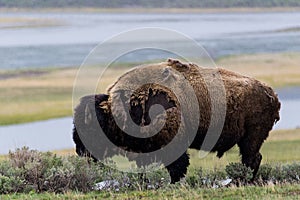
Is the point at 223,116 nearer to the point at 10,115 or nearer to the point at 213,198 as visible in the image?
the point at 213,198

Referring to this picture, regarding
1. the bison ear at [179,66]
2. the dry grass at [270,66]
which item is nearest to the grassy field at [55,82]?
the dry grass at [270,66]

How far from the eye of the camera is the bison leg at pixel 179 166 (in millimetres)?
11742

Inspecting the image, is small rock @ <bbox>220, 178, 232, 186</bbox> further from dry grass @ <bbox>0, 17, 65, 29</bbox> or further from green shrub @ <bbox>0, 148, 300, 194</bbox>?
dry grass @ <bbox>0, 17, 65, 29</bbox>

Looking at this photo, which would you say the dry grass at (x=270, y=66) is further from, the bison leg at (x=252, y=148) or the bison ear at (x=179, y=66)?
the bison ear at (x=179, y=66)

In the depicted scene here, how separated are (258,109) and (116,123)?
94.7 inches

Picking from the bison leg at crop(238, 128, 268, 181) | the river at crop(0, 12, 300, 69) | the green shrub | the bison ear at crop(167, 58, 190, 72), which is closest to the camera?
the green shrub

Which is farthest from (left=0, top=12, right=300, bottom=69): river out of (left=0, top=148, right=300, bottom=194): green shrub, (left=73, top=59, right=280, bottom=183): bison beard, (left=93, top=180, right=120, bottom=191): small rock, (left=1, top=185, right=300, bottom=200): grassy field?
(left=1, top=185, right=300, bottom=200): grassy field

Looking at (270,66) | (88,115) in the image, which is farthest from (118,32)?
(88,115)

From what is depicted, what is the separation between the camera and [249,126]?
12266mm
